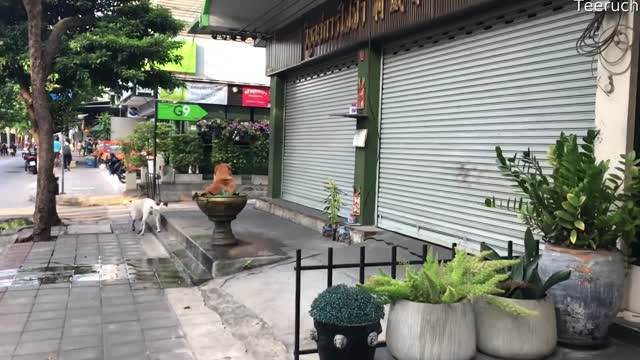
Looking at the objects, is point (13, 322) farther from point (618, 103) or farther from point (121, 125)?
point (121, 125)

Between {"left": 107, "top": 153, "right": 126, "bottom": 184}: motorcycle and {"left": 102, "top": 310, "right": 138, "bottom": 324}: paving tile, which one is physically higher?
{"left": 107, "top": 153, "right": 126, "bottom": 184}: motorcycle

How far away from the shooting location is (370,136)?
9.12m

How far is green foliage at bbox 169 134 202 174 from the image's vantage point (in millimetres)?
16547

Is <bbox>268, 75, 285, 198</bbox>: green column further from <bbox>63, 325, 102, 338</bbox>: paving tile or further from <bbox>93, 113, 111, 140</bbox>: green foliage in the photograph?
<bbox>93, 113, 111, 140</bbox>: green foliage

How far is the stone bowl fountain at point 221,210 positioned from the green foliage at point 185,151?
8.74 meters

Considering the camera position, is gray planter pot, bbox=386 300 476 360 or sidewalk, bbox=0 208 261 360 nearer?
gray planter pot, bbox=386 300 476 360

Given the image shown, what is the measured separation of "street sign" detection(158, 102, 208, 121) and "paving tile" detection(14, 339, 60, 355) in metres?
13.4

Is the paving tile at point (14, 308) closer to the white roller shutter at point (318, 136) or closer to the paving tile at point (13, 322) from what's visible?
the paving tile at point (13, 322)

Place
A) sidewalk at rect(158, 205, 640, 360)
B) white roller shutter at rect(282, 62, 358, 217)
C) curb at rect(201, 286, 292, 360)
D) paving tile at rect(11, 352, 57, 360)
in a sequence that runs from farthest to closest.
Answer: white roller shutter at rect(282, 62, 358, 217), paving tile at rect(11, 352, 57, 360), curb at rect(201, 286, 292, 360), sidewalk at rect(158, 205, 640, 360)

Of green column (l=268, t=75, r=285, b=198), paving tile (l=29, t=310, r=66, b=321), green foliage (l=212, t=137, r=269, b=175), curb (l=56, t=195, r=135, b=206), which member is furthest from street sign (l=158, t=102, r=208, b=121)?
paving tile (l=29, t=310, r=66, b=321)

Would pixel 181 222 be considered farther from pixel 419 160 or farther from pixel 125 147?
pixel 125 147

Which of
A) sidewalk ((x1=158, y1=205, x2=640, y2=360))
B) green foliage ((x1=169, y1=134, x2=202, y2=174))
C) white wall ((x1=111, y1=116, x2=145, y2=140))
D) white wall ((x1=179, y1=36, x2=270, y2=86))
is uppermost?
white wall ((x1=179, y1=36, x2=270, y2=86))

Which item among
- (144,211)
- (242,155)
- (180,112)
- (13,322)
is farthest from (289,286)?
(180,112)

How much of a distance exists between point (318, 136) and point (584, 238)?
7996 mm
